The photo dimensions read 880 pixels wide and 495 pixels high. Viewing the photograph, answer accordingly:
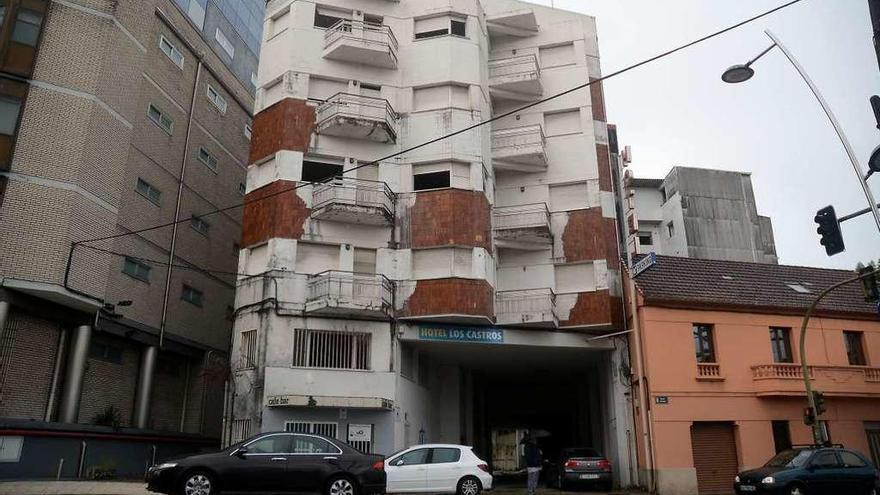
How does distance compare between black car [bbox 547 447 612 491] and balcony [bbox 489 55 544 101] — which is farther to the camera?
balcony [bbox 489 55 544 101]

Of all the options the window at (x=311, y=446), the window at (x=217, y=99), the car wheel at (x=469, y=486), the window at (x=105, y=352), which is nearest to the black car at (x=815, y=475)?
the car wheel at (x=469, y=486)

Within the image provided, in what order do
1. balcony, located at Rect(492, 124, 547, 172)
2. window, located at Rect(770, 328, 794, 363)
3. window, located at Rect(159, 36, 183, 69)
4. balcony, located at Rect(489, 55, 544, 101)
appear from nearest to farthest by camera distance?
1. window, located at Rect(770, 328, 794, 363)
2. balcony, located at Rect(492, 124, 547, 172)
3. window, located at Rect(159, 36, 183, 69)
4. balcony, located at Rect(489, 55, 544, 101)

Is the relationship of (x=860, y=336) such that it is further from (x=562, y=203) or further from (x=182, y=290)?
(x=182, y=290)

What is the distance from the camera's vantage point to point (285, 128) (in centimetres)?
2709

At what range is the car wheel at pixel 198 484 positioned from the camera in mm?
13555

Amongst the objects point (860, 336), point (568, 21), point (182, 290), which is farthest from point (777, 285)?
point (182, 290)

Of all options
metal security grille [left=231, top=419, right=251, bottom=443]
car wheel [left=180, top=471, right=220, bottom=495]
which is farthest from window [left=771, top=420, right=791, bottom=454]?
car wheel [left=180, top=471, right=220, bottom=495]

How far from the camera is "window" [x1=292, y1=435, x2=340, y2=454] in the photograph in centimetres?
1443

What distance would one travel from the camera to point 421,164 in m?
27.9

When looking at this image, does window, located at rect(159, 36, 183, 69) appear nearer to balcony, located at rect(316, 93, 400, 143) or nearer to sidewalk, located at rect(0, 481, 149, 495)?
balcony, located at rect(316, 93, 400, 143)

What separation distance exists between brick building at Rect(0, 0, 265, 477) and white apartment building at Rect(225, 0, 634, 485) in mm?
4920

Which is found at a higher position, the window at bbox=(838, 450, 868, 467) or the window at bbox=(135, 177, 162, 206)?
the window at bbox=(135, 177, 162, 206)

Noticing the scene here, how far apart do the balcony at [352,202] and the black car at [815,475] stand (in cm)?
1525

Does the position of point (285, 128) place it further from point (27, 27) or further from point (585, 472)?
point (585, 472)
